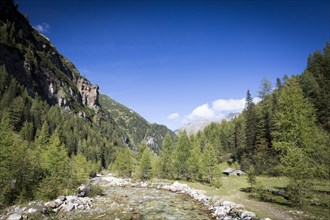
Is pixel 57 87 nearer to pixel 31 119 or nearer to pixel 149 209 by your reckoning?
pixel 31 119

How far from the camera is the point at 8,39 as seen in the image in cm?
13525

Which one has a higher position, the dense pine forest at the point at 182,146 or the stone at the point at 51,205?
the dense pine forest at the point at 182,146

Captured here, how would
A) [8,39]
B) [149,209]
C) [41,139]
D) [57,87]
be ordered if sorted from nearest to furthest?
[149,209] → [41,139] → [8,39] → [57,87]

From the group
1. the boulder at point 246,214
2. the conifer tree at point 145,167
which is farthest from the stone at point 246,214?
the conifer tree at point 145,167

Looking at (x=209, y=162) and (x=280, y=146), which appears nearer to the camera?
(x=280, y=146)

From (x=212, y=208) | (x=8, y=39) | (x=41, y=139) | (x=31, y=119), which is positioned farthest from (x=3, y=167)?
(x=8, y=39)

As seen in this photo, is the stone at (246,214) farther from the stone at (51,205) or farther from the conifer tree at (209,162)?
the conifer tree at (209,162)

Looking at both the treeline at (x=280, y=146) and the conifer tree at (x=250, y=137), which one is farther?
the conifer tree at (x=250, y=137)

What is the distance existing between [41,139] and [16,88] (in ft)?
205

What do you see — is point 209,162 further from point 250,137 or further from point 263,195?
point 250,137

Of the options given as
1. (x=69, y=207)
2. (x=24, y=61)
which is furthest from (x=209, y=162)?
(x=24, y=61)

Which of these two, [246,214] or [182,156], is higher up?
[182,156]

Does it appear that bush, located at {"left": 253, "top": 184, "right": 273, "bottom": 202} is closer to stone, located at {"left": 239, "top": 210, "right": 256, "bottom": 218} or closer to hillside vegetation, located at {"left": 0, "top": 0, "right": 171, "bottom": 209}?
stone, located at {"left": 239, "top": 210, "right": 256, "bottom": 218}

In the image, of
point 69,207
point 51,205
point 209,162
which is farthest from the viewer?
point 209,162
